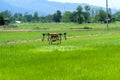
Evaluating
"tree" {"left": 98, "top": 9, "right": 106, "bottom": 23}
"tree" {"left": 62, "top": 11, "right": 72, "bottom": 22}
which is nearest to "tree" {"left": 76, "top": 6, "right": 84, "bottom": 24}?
"tree" {"left": 98, "top": 9, "right": 106, "bottom": 23}

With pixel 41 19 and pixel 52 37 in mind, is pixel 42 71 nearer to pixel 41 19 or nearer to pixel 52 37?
pixel 52 37

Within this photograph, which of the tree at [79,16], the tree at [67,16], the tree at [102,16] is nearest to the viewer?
the tree at [79,16]

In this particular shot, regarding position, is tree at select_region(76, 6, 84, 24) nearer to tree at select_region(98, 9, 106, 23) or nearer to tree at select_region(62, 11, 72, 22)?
tree at select_region(98, 9, 106, 23)

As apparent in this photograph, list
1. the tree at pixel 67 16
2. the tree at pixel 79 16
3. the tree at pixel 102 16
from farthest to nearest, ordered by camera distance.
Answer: the tree at pixel 67 16 → the tree at pixel 102 16 → the tree at pixel 79 16

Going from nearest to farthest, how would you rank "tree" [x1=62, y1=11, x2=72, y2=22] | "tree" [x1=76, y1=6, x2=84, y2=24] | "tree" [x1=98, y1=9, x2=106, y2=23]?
"tree" [x1=76, y1=6, x2=84, y2=24], "tree" [x1=98, y1=9, x2=106, y2=23], "tree" [x1=62, y1=11, x2=72, y2=22]

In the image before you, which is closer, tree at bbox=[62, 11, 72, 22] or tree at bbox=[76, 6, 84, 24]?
tree at bbox=[76, 6, 84, 24]

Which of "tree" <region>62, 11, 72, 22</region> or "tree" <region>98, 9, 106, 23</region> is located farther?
"tree" <region>62, 11, 72, 22</region>

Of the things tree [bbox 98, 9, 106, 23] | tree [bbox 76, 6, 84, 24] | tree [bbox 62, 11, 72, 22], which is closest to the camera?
tree [bbox 76, 6, 84, 24]

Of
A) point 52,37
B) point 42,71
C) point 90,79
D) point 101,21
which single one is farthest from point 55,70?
point 101,21

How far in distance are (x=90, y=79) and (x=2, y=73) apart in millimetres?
2881

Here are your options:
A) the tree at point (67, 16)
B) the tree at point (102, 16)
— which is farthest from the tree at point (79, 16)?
the tree at point (67, 16)

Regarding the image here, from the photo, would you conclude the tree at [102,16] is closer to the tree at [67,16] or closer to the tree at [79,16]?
the tree at [79,16]

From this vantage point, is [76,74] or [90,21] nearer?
[76,74]

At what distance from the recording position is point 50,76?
10703mm
